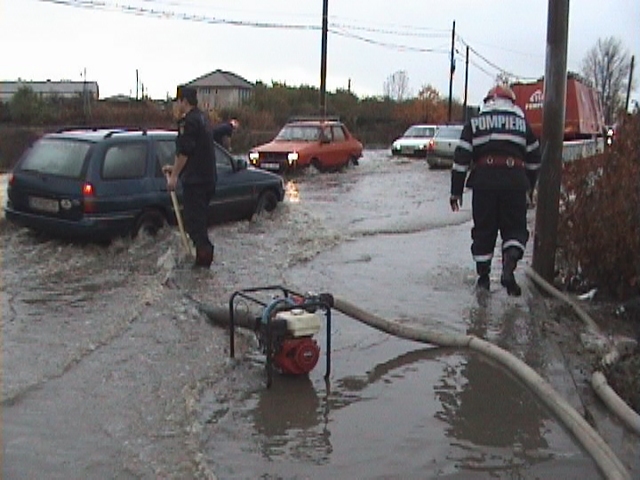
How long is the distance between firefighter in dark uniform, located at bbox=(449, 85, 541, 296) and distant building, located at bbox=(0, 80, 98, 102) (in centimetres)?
3555

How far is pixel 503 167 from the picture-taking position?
721cm

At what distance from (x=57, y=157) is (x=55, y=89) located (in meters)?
49.3

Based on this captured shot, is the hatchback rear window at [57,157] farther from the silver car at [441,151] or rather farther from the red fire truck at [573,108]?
the silver car at [441,151]

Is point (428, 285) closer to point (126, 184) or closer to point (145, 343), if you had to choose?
point (145, 343)

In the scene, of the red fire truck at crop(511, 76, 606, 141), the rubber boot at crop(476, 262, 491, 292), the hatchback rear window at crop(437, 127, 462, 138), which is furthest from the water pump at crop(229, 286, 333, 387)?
the hatchback rear window at crop(437, 127, 462, 138)

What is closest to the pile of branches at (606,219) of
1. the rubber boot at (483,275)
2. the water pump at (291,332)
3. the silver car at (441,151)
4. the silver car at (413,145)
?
the rubber boot at (483,275)

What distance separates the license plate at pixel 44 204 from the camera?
9.47 metres

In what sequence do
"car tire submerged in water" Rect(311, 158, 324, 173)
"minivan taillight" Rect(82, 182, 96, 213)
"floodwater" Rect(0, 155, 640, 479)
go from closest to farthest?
"floodwater" Rect(0, 155, 640, 479) < "minivan taillight" Rect(82, 182, 96, 213) < "car tire submerged in water" Rect(311, 158, 324, 173)

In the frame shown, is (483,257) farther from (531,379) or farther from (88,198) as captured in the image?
(88,198)

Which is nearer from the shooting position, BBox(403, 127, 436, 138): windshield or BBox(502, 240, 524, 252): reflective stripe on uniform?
BBox(502, 240, 524, 252): reflective stripe on uniform

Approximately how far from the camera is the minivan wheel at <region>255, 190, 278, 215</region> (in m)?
12.4

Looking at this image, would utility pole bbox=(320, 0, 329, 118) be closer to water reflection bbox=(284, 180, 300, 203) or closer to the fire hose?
water reflection bbox=(284, 180, 300, 203)

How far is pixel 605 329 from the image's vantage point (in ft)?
21.7

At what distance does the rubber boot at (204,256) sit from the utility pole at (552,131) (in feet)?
11.2
